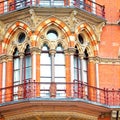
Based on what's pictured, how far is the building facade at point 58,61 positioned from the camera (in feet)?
72.5

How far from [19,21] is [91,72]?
3.74 meters

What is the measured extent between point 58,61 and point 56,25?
152cm

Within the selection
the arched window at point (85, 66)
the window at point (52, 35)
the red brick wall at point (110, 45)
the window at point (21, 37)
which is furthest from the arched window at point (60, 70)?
the red brick wall at point (110, 45)

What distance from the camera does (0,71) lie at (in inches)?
938

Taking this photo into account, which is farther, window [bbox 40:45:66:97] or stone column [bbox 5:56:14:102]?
stone column [bbox 5:56:14:102]

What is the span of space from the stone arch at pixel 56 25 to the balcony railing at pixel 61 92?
195 centimetres

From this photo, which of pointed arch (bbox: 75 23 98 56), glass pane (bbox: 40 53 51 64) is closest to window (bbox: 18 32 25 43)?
glass pane (bbox: 40 53 51 64)

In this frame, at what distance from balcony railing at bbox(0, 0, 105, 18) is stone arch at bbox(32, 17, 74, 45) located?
26.3 inches

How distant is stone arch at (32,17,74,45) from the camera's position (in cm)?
2328

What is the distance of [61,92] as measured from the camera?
22.7 metres

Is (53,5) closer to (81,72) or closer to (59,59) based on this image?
(59,59)

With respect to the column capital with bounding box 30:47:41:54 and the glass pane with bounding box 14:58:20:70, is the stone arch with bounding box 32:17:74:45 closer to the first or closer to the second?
the column capital with bounding box 30:47:41:54

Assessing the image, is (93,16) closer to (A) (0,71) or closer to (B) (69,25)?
(B) (69,25)

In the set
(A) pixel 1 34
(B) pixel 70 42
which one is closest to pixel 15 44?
(A) pixel 1 34
